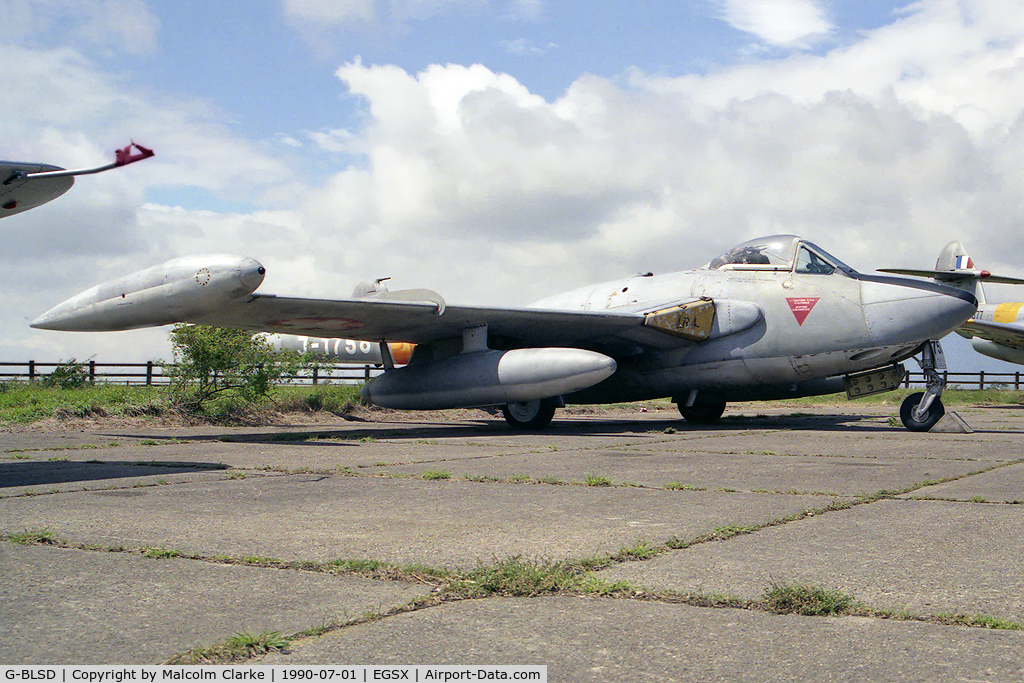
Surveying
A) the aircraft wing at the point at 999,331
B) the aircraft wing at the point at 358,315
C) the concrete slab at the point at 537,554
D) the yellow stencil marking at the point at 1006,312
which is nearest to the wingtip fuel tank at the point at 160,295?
the aircraft wing at the point at 358,315

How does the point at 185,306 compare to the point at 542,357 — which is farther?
the point at 542,357

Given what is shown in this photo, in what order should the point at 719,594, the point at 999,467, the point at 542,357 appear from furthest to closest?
the point at 542,357 < the point at 999,467 < the point at 719,594

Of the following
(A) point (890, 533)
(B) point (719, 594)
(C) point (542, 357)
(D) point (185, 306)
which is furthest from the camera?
(C) point (542, 357)

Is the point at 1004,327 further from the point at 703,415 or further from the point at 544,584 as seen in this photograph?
the point at 544,584

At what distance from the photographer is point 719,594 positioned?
103 inches

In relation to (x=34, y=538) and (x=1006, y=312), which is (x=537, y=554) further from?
(x=1006, y=312)

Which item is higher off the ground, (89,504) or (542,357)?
(542,357)

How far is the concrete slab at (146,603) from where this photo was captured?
2.10 metres

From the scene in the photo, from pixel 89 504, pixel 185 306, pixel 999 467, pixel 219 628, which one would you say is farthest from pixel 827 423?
pixel 219 628

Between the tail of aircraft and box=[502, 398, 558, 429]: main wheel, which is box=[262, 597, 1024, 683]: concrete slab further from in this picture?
the tail of aircraft

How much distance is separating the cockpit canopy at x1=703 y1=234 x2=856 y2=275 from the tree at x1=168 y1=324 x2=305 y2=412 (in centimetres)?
809

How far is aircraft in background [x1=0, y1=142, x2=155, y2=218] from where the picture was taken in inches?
198

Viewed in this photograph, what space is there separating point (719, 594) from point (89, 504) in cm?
342

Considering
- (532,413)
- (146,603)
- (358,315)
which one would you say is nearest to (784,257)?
(532,413)
